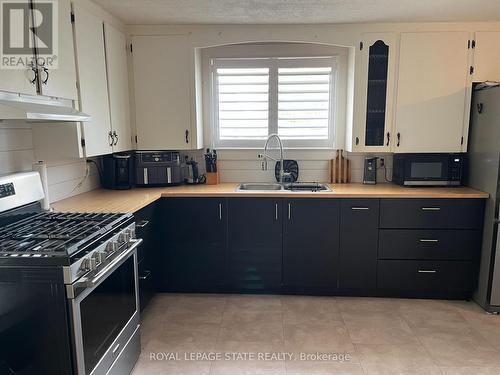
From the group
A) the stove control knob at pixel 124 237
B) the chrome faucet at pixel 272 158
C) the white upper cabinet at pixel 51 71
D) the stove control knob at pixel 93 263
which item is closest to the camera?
the stove control knob at pixel 93 263

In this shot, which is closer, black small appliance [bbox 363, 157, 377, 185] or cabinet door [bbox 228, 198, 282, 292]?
cabinet door [bbox 228, 198, 282, 292]

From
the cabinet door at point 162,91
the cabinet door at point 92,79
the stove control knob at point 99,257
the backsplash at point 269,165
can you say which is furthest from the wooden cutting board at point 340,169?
the stove control knob at point 99,257

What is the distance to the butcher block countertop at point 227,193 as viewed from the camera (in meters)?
2.70

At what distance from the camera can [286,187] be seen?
3398 millimetres

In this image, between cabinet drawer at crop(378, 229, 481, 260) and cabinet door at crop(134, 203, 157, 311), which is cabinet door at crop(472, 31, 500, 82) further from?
cabinet door at crop(134, 203, 157, 311)

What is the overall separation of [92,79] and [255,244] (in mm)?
1759

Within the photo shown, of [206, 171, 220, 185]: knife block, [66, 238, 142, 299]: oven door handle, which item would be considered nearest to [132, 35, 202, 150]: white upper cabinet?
[206, 171, 220, 185]: knife block

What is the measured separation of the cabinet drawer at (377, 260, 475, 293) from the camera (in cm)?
303

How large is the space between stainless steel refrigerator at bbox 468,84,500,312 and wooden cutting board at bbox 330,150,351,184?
3.42 feet

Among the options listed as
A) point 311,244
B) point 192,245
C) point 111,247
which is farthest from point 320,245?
point 111,247

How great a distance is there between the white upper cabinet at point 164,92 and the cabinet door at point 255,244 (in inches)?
31.2

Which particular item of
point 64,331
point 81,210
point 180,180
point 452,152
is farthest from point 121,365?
point 452,152

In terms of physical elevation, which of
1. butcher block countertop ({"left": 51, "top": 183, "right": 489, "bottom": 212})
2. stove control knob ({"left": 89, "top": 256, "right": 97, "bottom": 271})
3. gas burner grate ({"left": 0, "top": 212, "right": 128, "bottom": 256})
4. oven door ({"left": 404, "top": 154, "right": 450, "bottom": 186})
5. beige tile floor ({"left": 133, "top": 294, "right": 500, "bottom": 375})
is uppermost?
oven door ({"left": 404, "top": 154, "right": 450, "bottom": 186})

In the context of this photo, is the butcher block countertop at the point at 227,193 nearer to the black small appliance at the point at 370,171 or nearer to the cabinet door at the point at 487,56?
the black small appliance at the point at 370,171
